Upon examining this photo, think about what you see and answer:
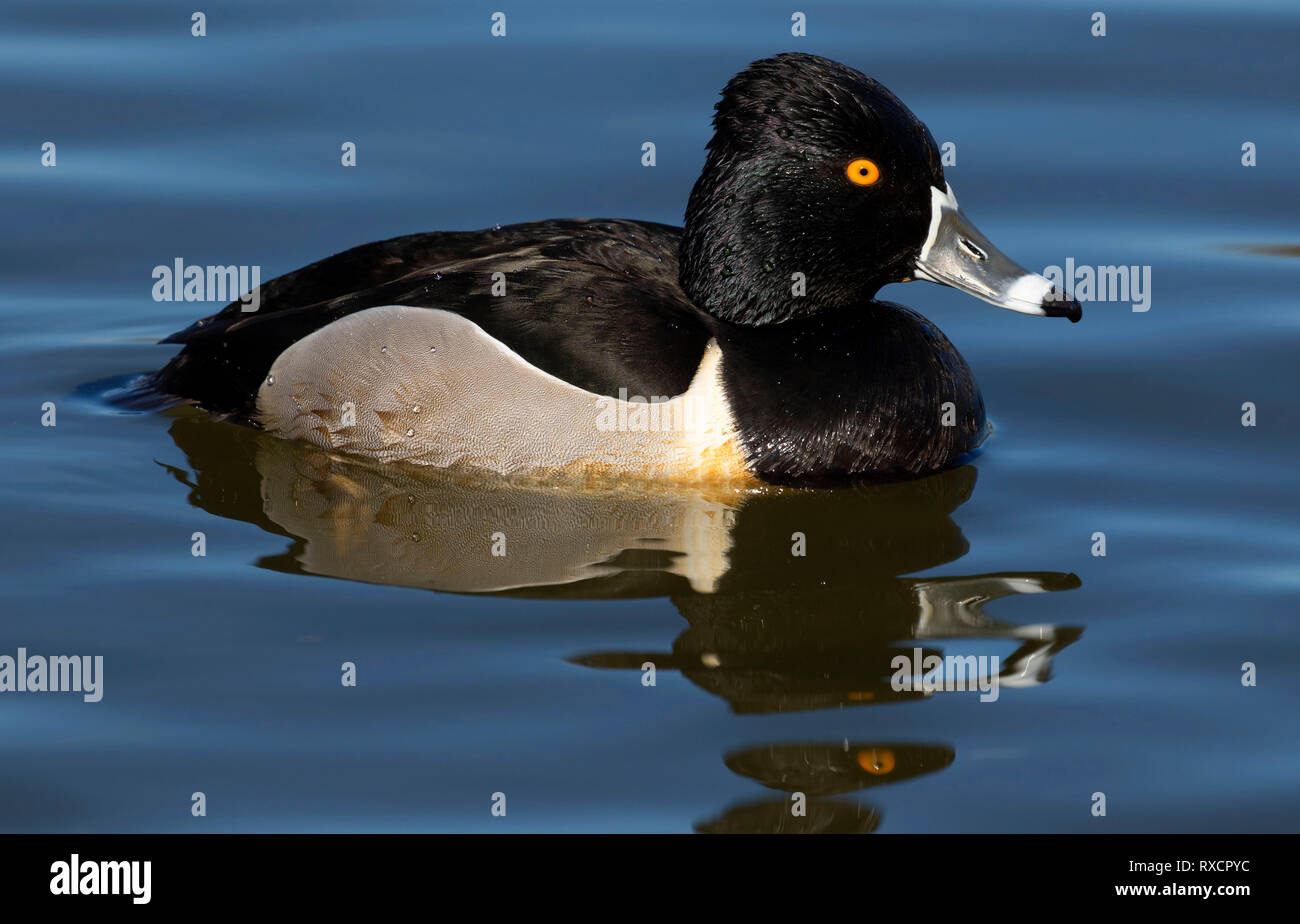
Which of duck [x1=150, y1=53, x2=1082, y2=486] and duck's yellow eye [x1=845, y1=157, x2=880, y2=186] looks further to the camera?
duck's yellow eye [x1=845, y1=157, x2=880, y2=186]

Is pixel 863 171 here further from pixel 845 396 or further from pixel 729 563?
pixel 729 563

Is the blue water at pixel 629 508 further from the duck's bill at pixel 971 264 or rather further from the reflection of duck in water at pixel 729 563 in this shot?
the duck's bill at pixel 971 264

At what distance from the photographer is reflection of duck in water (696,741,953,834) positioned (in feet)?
18.6

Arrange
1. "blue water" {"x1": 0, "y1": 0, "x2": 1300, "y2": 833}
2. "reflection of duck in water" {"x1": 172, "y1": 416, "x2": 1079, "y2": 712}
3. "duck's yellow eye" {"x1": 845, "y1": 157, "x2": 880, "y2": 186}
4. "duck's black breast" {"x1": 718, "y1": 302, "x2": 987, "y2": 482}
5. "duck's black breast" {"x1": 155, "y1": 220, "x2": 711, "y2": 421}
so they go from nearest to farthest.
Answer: "blue water" {"x1": 0, "y1": 0, "x2": 1300, "y2": 833} < "reflection of duck in water" {"x1": 172, "y1": 416, "x2": 1079, "y2": 712} < "duck's black breast" {"x1": 155, "y1": 220, "x2": 711, "y2": 421} < "duck's black breast" {"x1": 718, "y1": 302, "x2": 987, "y2": 482} < "duck's yellow eye" {"x1": 845, "y1": 157, "x2": 880, "y2": 186}

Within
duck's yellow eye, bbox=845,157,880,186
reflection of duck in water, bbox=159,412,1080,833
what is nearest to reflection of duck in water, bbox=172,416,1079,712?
reflection of duck in water, bbox=159,412,1080,833

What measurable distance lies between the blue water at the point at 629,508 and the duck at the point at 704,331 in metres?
0.21

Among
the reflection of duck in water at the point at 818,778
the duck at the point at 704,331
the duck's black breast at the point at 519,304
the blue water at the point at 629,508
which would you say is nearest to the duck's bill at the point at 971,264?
the duck at the point at 704,331

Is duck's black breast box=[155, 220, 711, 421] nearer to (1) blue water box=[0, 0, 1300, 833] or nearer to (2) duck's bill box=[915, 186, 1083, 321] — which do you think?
(1) blue water box=[0, 0, 1300, 833]

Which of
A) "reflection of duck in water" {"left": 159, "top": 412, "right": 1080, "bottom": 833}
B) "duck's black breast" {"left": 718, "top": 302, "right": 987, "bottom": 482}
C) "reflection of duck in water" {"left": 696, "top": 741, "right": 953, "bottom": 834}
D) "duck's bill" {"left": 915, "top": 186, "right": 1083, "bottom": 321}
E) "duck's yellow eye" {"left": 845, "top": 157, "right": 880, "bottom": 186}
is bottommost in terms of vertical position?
"reflection of duck in water" {"left": 696, "top": 741, "right": 953, "bottom": 834}

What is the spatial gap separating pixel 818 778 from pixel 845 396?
7.80 ft

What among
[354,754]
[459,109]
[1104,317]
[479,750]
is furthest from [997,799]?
[459,109]

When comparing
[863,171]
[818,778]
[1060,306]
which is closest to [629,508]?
[863,171]

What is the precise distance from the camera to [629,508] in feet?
25.5

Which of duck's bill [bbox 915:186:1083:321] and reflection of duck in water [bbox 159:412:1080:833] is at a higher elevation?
duck's bill [bbox 915:186:1083:321]
